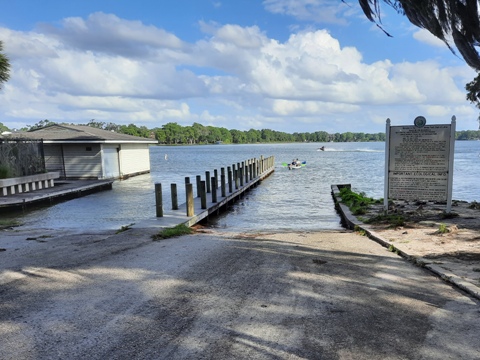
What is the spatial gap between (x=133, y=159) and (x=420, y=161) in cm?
2246

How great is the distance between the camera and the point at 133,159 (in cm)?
2831

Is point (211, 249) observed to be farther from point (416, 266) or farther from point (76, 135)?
point (76, 135)

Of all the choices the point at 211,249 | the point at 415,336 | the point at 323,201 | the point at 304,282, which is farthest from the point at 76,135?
the point at 415,336

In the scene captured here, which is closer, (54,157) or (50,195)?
(50,195)

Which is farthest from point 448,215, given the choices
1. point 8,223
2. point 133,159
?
point 133,159

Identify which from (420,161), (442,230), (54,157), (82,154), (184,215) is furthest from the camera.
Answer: (54,157)

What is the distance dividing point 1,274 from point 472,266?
645cm

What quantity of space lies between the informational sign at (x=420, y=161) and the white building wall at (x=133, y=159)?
20.3 metres

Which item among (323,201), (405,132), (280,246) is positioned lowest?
(323,201)

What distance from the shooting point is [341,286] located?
15.3ft

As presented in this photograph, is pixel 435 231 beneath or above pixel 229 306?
beneath

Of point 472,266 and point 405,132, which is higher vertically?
point 405,132

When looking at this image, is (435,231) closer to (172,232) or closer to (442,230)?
(442,230)

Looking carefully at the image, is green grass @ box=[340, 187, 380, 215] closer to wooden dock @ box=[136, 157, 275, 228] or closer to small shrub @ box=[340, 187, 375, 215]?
small shrub @ box=[340, 187, 375, 215]
